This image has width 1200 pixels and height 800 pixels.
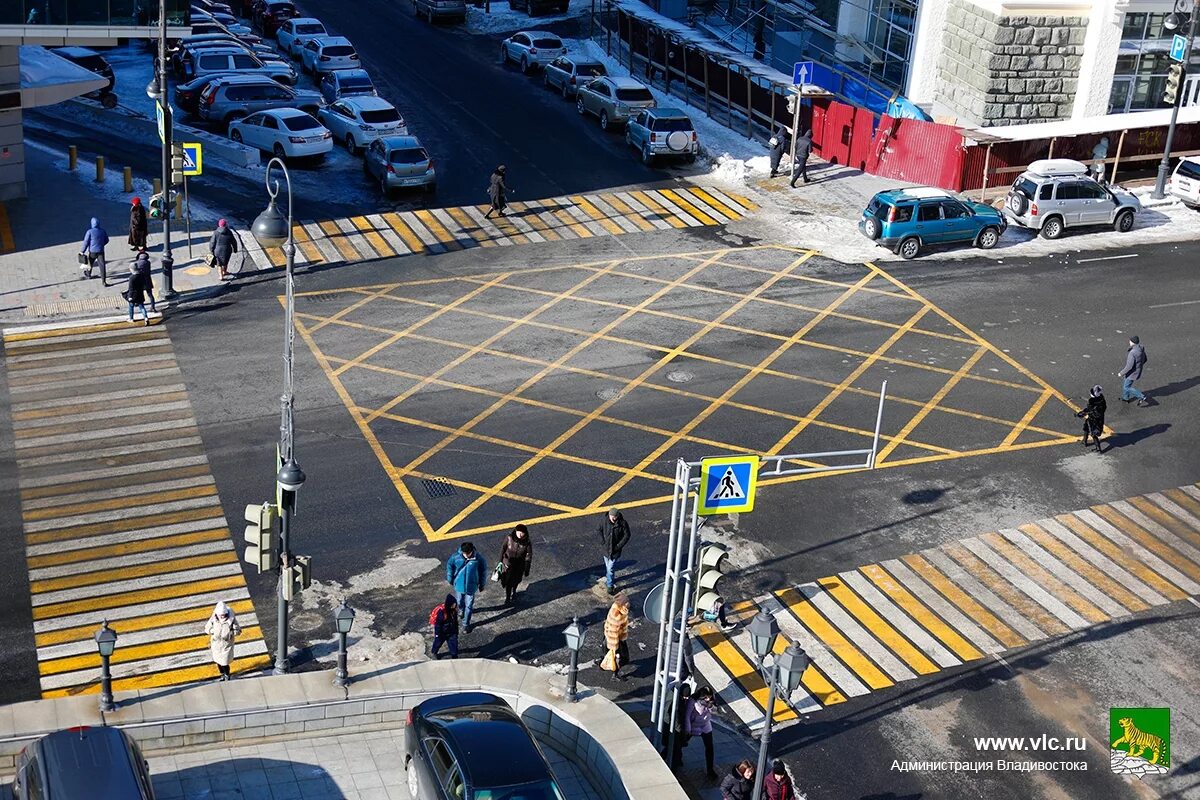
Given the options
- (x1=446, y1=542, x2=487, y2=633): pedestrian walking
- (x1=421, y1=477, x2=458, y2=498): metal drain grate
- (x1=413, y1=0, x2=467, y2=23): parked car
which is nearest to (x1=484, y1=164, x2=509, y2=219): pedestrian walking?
(x1=421, y1=477, x2=458, y2=498): metal drain grate

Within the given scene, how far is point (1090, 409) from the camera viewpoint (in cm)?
2805

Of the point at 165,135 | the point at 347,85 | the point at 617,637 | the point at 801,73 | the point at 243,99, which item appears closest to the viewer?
the point at 617,637

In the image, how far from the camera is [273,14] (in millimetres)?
59094

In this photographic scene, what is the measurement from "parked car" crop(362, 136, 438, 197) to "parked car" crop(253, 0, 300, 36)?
20541 mm

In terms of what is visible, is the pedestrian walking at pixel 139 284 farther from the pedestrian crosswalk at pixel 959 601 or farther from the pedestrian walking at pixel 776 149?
the pedestrian walking at pixel 776 149

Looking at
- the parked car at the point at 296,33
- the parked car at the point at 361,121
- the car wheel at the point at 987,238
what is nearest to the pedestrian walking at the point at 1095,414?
the car wheel at the point at 987,238

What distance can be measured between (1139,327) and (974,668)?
15465mm

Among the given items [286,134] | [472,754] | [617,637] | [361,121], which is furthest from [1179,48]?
[472,754]

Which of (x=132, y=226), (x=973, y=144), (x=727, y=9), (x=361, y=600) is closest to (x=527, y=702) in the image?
(x=361, y=600)

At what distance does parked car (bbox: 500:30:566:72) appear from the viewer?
53441mm

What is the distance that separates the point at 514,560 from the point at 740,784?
250 inches

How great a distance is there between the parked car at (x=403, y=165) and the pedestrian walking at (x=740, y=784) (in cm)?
2618

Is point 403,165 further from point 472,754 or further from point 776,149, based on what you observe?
Result: point 472,754

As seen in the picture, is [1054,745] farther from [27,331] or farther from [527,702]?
[27,331]
